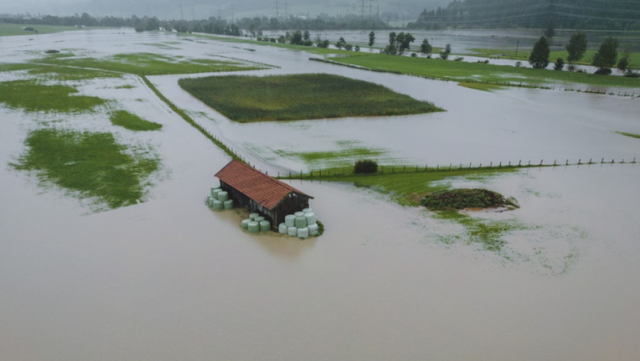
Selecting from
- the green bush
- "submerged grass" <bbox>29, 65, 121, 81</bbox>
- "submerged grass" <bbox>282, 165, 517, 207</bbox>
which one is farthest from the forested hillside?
the green bush

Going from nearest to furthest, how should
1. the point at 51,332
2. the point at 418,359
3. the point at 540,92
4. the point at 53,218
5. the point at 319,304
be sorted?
the point at 418,359, the point at 51,332, the point at 319,304, the point at 53,218, the point at 540,92

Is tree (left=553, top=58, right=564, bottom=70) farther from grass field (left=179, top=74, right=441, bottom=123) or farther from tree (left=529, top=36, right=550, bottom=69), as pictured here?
grass field (left=179, top=74, right=441, bottom=123)

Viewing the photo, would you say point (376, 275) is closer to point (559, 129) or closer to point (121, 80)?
point (559, 129)

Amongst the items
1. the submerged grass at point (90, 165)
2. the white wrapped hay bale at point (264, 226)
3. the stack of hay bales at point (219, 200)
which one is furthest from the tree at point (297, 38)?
the white wrapped hay bale at point (264, 226)

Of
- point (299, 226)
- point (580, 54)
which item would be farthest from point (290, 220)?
point (580, 54)

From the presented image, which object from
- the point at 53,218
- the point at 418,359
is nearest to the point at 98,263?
the point at 53,218
